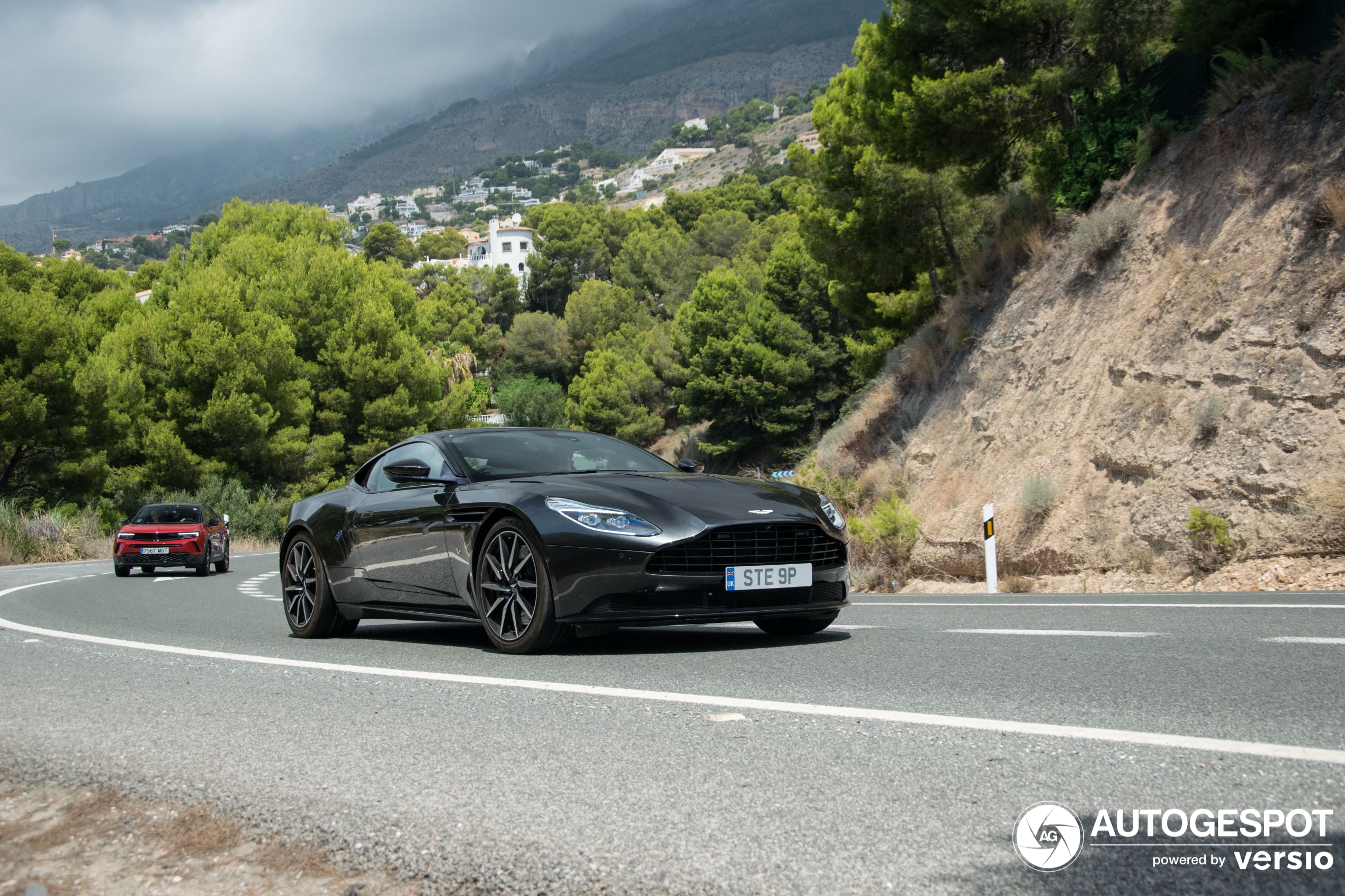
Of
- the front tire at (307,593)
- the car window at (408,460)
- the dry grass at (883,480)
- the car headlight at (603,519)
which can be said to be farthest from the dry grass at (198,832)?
the dry grass at (883,480)

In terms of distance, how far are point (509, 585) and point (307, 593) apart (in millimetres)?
2673

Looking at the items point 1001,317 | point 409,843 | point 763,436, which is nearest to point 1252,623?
point 409,843

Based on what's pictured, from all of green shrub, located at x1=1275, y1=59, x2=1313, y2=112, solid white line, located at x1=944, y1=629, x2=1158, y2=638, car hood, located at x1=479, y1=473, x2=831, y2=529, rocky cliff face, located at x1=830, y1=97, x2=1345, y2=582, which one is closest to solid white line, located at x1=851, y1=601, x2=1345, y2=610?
solid white line, located at x1=944, y1=629, x2=1158, y2=638

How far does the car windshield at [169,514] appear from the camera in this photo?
2436 centimetres

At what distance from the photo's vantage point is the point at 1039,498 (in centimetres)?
1420

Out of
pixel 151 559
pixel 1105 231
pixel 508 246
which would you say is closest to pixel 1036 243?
pixel 1105 231

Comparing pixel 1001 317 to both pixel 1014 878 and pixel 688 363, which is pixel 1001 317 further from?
pixel 688 363

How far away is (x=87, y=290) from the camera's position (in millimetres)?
53812

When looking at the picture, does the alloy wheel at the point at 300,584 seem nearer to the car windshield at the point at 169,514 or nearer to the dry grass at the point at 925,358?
the dry grass at the point at 925,358

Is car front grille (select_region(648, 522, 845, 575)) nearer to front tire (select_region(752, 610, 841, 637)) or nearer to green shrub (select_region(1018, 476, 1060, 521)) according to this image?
front tire (select_region(752, 610, 841, 637))

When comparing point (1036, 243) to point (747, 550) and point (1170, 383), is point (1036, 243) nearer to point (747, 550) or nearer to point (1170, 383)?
point (1170, 383)

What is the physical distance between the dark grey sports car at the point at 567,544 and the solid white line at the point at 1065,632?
84cm

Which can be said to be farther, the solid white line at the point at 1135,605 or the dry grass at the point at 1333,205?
the dry grass at the point at 1333,205

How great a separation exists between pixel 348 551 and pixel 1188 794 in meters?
6.29
